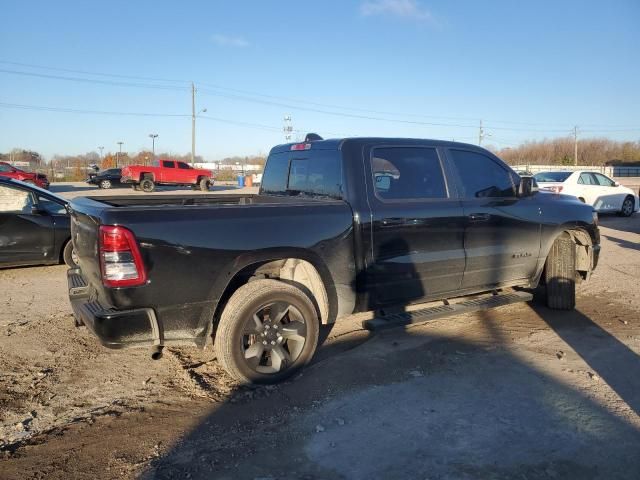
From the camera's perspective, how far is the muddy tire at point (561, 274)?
5875 mm

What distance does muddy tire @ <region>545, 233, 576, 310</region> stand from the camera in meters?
5.88

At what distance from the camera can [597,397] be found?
3.67 m

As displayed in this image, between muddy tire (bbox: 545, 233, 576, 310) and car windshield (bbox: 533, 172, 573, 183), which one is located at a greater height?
car windshield (bbox: 533, 172, 573, 183)

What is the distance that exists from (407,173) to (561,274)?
2545mm

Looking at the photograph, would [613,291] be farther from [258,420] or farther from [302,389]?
[258,420]

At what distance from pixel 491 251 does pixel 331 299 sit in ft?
6.43

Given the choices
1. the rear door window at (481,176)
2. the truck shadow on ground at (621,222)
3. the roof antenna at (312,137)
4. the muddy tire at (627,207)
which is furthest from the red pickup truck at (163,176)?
the rear door window at (481,176)

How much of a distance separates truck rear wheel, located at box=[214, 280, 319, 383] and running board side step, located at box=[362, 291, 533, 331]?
65 centimetres

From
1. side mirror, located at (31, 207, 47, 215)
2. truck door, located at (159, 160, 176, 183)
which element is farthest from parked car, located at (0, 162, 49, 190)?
side mirror, located at (31, 207, 47, 215)

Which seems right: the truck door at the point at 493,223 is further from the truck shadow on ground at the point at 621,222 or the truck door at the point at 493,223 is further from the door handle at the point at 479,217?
the truck shadow on ground at the point at 621,222

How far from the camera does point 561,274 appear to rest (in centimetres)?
588

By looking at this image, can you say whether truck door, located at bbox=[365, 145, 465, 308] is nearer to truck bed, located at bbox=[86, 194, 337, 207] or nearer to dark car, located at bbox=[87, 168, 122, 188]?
truck bed, located at bbox=[86, 194, 337, 207]

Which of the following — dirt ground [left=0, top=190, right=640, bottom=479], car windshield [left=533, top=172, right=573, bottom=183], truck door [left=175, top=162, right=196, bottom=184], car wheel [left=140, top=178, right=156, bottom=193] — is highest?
truck door [left=175, top=162, right=196, bottom=184]

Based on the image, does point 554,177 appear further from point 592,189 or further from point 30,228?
point 30,228
